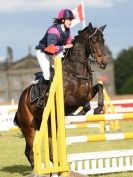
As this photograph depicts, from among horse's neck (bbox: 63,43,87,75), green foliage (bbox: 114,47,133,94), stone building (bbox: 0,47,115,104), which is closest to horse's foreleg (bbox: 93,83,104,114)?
horse's neck (bbox: 63,43,87,75)

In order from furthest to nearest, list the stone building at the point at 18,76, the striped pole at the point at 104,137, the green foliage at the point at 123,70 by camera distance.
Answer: the green foliage at the point at 123,70 < the stone building at the point at 18,76 < the striped pole at the point at 104,137

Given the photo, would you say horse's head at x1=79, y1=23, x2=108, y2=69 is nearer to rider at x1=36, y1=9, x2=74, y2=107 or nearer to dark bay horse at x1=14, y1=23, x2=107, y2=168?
dark bay horse at x1=14, y1=23, x2=107, y2=168

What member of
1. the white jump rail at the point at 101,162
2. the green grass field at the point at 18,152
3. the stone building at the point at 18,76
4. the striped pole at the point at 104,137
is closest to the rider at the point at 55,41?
the white jump rail at the point at 101,162

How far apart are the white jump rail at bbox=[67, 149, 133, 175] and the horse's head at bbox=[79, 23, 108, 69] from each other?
1.23 metres

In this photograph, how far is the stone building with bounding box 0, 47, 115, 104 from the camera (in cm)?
8794

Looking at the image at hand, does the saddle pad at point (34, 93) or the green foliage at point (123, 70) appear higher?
the saddle pad at point (34, 93)

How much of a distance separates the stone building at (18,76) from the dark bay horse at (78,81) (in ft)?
259

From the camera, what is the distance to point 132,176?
297 inches

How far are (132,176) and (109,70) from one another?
275 ft

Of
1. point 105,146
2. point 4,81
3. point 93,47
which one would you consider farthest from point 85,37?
point 4,81

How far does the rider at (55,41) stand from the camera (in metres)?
7.39

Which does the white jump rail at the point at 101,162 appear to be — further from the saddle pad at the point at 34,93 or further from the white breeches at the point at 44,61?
the white breeches at the point at 44,61

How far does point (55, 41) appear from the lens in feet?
24.3

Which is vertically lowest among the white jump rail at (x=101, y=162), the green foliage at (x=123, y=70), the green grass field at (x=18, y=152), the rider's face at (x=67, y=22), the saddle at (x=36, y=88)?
the green foliage at (x=123, y=70)
